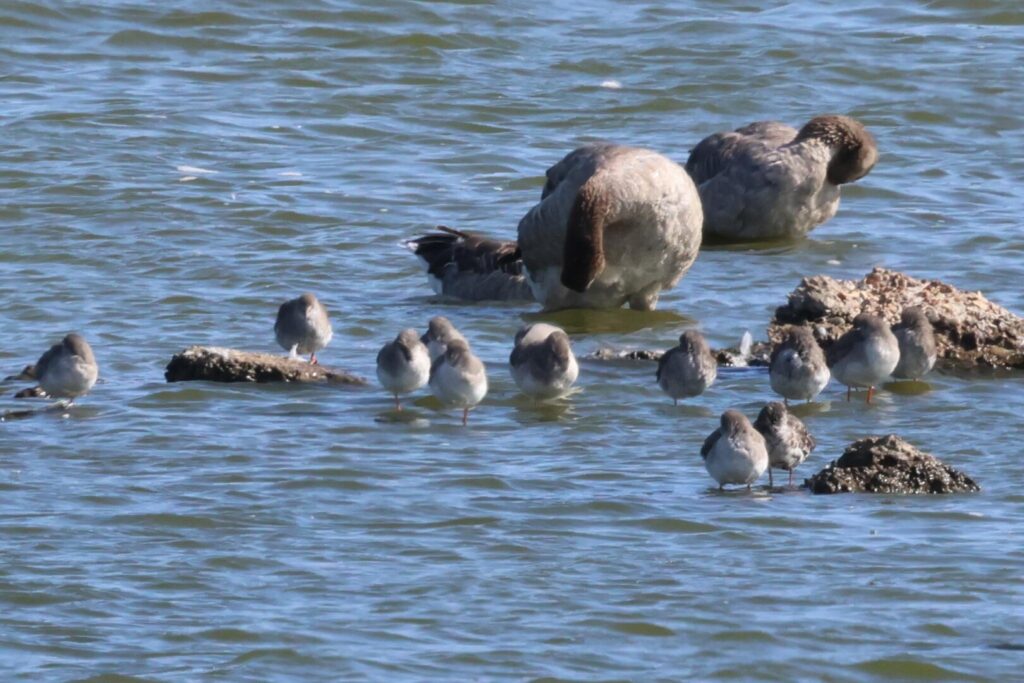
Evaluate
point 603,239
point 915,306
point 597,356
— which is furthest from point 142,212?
point 915,306

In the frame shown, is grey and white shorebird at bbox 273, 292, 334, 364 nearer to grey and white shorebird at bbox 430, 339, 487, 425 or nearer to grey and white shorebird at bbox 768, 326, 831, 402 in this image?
grey and white shorebird at bbox 430, 339, 487, 425

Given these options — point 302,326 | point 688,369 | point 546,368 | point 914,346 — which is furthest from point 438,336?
point 914,346

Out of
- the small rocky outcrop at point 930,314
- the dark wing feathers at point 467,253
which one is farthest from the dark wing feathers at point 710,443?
the dark wing feathers at point 467,253

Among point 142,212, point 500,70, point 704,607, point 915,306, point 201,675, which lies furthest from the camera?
point 500,70

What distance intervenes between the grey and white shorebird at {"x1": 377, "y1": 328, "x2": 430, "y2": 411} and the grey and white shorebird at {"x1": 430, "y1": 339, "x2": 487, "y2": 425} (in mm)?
109

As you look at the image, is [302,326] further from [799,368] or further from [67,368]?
[799,368]

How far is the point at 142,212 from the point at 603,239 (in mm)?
5172

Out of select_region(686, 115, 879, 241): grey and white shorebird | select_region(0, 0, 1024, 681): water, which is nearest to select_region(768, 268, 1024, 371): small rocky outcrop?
select_region(0, 0, 1024, 681): water

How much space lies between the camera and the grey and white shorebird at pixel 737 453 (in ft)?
35.2

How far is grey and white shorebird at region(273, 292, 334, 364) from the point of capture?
46.1 ft

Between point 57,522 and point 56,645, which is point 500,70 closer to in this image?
point 57,522

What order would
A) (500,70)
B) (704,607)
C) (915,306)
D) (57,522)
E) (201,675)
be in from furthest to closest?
(500,70)
(915,306)
(57,522)
(704,607)
(201,675)

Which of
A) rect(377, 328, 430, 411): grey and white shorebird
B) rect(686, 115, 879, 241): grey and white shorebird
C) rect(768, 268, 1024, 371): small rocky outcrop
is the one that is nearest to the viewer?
rect(377, 328, 430, 411): grey and white shorebird

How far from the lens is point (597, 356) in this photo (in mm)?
14734
